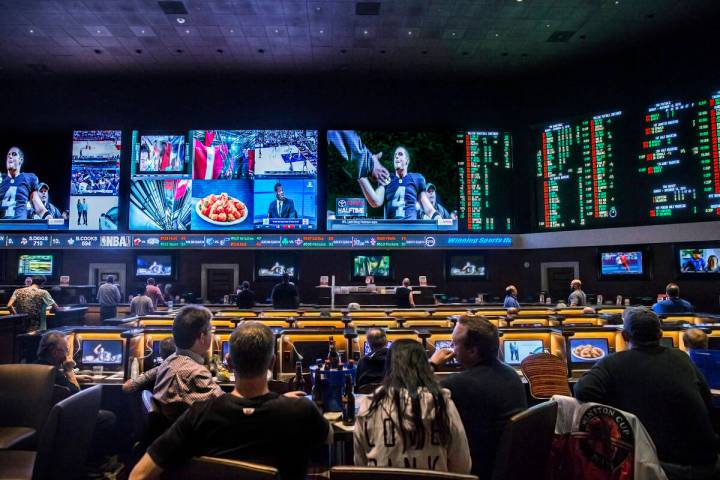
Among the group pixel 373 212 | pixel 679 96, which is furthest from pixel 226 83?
pixel 679 96

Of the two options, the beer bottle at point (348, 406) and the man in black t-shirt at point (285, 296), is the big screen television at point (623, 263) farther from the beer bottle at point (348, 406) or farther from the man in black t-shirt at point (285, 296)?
the beer bottle at point (348, 406)

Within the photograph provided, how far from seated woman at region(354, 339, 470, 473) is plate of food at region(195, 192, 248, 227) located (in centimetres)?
932

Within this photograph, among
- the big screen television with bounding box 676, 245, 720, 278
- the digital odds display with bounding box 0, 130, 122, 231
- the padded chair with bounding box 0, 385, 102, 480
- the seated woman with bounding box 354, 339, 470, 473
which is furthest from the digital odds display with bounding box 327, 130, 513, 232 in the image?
the seated woman with bounding box 354, 339, 470, 473

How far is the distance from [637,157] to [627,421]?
8.77 metres

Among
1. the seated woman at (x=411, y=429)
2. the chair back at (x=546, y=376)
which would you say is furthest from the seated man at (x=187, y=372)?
the chair back at (x=546, y=376)

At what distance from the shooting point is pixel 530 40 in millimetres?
9648

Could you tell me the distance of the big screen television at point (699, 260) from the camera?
8.81m

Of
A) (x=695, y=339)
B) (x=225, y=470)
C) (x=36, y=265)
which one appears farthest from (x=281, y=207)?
(x=225, y=470)

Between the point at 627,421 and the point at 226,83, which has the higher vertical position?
the point at 226,83

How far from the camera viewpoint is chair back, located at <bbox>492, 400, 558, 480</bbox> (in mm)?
1931

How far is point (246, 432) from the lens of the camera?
5.19 feet

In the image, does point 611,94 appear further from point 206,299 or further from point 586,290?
point 206,299

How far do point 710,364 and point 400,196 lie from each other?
7465mm

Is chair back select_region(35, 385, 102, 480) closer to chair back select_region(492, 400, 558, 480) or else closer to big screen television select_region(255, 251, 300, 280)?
chair back select_region(492, 400, 558, 480)
